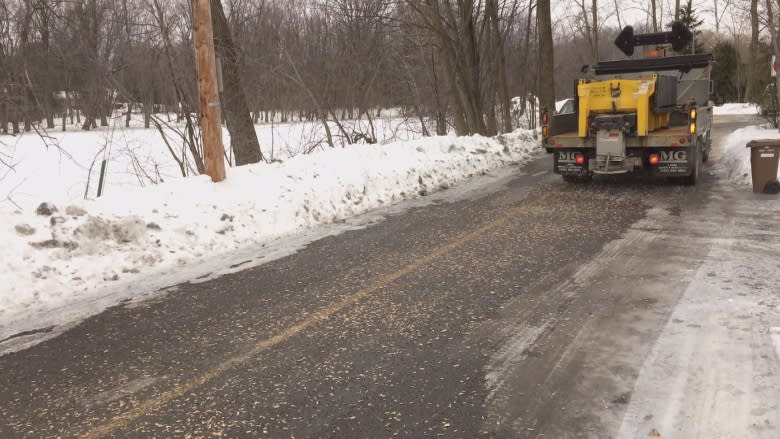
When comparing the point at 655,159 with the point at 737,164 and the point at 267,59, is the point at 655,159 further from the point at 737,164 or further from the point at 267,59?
the point at 267,59

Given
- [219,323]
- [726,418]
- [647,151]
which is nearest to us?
[726,418]

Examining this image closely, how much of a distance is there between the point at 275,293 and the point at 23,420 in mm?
2539

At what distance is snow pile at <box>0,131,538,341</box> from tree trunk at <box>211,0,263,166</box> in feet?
5.66

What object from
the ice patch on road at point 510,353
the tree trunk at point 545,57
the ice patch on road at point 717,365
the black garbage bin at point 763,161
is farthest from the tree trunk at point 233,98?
the tree trunk at point 545,57

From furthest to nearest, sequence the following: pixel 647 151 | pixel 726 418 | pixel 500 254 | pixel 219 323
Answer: pixel 647 151, pixel 500 254, pixel 219 323, pixel 726 418

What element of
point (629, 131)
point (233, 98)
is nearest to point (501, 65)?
point (629, 131)

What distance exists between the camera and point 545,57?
21.2 metres

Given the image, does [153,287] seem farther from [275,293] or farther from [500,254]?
[500,254]

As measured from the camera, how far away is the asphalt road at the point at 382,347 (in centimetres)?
348

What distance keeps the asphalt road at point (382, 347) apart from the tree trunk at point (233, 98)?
567 cm

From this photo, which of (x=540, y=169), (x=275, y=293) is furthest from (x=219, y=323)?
(x=540, y=169)

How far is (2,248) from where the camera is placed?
6125mm

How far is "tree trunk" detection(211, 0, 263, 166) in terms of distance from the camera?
12078mm

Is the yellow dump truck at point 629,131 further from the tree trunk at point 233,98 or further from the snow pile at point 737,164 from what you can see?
the tree trunk at point 233,98
